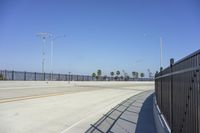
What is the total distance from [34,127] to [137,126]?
3.63 meters

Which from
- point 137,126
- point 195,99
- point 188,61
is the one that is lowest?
point 137,126

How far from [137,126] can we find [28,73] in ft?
145

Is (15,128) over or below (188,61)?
below

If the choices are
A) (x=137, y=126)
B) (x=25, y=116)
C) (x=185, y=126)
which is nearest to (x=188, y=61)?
(x=185, y=126)

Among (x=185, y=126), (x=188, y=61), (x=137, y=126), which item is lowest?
(x=137, y=126)

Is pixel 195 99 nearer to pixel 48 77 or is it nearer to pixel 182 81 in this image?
pixel 182 81

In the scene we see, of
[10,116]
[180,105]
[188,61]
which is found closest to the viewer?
[188,61]

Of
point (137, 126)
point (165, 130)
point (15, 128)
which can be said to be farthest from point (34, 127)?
point (165, 130)

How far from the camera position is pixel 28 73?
53750 mm

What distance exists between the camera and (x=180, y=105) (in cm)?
598

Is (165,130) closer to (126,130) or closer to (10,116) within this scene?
(126,130)

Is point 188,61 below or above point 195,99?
above

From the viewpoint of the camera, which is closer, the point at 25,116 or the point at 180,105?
the point at 180,105

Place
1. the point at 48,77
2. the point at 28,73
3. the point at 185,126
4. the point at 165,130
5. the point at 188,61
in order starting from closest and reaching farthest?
the point at 188,61, the point at 185,126, the point at 165,130, the point at 28,73, the point at 48,77
